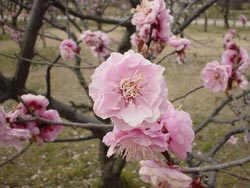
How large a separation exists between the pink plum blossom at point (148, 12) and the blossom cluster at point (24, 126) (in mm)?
450

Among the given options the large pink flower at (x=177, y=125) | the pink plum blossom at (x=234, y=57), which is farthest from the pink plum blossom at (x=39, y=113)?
the pink plum blossom at (x=234, y=57)

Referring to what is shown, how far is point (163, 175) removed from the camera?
69cm

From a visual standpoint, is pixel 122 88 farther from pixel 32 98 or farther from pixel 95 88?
pixel 32 98

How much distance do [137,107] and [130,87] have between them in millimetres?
38

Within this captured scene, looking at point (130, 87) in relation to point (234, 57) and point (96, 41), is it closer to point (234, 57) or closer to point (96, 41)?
point (234, 57)

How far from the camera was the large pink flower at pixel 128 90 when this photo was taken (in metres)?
0.62

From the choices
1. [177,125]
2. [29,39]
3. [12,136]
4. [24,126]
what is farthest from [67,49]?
[177,125]

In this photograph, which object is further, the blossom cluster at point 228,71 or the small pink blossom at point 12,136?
the blossom cluster at point 228,71

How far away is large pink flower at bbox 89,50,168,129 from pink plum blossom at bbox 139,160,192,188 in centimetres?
12

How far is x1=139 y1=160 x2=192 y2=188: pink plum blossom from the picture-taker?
688 millimetres

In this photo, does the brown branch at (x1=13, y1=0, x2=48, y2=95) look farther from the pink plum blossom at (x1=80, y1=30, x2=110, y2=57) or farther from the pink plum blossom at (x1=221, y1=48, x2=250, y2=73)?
the pink plum blossom at (x1=221, y1=48, x2=250, y2=73)

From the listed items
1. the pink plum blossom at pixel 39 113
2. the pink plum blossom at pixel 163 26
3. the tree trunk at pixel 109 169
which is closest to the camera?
the pink plum blossom at pixel 39 113

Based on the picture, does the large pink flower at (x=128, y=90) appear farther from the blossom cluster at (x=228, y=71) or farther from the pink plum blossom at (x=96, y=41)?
the pink plum blossom at (x=96, y=41)

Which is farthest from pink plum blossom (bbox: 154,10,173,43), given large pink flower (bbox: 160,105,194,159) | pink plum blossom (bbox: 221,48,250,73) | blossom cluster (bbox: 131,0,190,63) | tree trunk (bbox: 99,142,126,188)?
tree trunk (bbox: 99,142,126,188)
